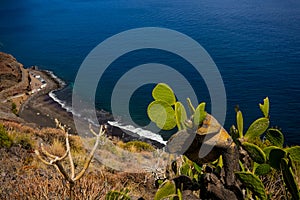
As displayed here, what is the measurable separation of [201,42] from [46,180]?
3612cm

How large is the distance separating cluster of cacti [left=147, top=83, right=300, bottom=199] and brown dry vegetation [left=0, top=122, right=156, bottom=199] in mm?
1766

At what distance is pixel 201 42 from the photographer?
39625 mm

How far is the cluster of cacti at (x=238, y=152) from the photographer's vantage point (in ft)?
10.2

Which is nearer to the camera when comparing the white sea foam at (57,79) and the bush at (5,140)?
the bush at (5,140)

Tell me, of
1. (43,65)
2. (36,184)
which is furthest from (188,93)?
(36,184)

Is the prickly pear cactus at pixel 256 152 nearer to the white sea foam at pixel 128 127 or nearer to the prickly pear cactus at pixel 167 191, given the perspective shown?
the prickly pear cactus at pixel 167 191

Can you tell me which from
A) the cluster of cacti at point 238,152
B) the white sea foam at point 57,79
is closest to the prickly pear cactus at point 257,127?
the cluster of cacti at point 238,152

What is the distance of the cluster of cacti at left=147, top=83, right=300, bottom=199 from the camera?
3120 mm

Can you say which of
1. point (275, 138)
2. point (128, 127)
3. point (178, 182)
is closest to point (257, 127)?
point (275, 138)

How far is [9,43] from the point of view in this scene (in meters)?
51.6

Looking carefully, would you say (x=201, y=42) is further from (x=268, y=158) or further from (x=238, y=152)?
(x=268, y=158)

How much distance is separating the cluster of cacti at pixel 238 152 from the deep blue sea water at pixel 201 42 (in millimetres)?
19877

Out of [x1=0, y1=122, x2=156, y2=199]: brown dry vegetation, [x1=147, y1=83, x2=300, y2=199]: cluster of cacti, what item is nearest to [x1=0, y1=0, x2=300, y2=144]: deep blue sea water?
[x1=0, y1=122, x2=156, y2=199]: brown dry vegetation

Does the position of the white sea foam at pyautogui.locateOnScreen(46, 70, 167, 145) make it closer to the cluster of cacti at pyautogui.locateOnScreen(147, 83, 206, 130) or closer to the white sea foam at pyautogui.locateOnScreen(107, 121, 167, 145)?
the white sea foam at pyautogui.locateOnScreen(107, 121, 167, 145)
